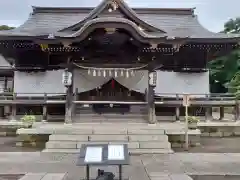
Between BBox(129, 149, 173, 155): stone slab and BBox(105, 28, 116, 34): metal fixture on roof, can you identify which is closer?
BBox(129, 149, 173, 155): stone slab

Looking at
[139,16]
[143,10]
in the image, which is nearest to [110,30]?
[139,16]

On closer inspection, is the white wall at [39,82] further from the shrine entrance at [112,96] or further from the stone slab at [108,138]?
the stone slab at [108,138]

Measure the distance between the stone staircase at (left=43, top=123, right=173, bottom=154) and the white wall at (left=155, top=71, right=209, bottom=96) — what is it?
5255mm

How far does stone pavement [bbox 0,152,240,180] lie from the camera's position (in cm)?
711

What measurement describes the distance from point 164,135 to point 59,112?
7.35 metres

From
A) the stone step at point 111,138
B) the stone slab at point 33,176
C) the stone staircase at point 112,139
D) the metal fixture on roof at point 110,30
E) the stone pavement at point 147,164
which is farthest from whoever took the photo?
the metal fixture on roof at point 110,30

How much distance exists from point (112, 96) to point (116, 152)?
10.4m

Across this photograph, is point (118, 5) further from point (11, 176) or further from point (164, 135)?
point (11, 176)

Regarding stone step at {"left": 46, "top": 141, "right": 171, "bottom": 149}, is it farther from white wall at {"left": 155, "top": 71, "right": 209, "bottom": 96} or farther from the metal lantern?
white wall at {"left": 155, "top": 71, "right": 209, "bottom": 96}

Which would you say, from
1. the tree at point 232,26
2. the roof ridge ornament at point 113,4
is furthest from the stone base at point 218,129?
the tree at point 232,26

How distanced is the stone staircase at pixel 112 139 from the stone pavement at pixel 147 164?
566 millimetres

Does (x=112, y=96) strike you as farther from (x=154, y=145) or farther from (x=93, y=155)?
(x=93, y=155)

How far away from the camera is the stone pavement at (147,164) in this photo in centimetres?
711

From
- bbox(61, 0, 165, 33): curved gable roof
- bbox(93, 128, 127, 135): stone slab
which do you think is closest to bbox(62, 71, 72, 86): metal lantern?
bbox(61, 0, 165, 33): curved gable roof
